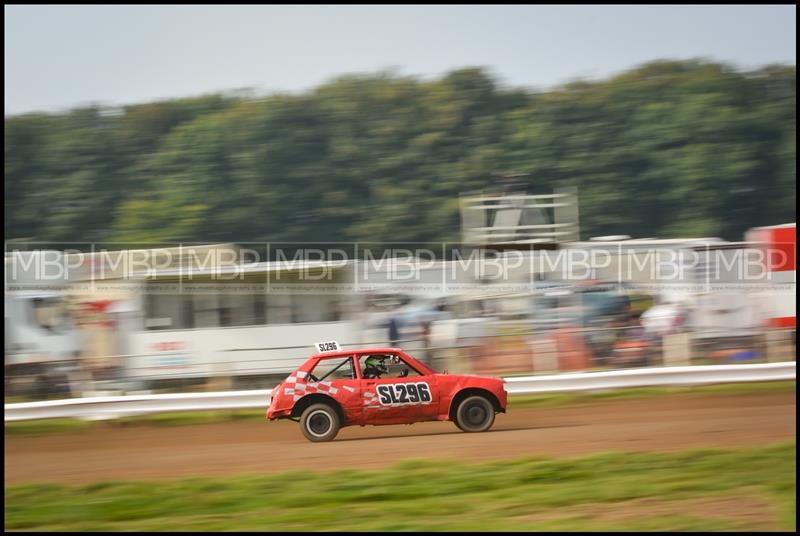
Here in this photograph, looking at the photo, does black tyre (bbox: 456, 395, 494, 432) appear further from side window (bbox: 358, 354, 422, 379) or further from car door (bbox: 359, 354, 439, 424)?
side window (bbox: 358, 354, 422, 379)

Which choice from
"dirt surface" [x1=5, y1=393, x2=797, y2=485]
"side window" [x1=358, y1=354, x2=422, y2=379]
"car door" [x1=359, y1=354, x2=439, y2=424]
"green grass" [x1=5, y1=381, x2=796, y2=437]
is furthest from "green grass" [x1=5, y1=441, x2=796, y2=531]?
"green grass" [x1=5, y1=381, x2=796, y2=437]

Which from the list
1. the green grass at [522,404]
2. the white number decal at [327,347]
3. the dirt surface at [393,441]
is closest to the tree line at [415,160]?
the green grass at [522,404]

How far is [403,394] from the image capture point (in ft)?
28.9

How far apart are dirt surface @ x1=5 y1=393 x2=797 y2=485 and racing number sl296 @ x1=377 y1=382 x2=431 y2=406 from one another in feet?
1.57

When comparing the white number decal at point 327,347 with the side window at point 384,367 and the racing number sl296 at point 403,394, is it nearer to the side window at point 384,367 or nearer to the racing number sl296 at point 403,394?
the side window at point 384,367

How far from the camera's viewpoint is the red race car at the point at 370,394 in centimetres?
877

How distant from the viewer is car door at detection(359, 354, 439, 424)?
8789 millimetres

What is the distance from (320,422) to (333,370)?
59 cm

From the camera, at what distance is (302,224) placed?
3353cm

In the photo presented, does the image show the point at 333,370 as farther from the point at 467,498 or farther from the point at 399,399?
the point at 467,498

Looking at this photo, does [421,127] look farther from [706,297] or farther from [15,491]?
[15,491]

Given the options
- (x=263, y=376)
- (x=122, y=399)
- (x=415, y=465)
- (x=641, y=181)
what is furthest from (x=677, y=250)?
(x=641, y=181)

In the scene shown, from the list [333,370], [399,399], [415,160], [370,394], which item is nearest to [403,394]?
[399,399]

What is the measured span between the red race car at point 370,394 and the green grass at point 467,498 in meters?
0.91
